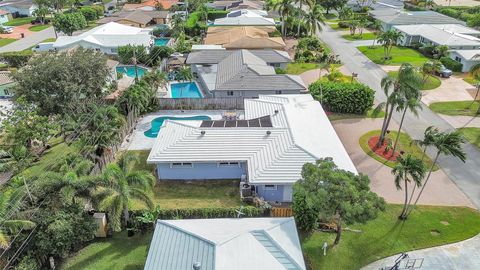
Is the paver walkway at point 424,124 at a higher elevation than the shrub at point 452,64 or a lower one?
lower

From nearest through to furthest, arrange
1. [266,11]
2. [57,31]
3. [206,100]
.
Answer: [206,100]
[57,31]
[266,11]

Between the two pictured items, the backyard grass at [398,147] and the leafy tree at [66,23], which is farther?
the leafy tree at [66,23]

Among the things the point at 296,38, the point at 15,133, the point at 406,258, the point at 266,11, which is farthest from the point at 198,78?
the point at 266,11

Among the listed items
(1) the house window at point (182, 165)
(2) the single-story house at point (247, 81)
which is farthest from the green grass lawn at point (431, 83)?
(1) the house window at point (182, 165)

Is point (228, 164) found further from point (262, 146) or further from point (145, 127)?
point (145, 127)

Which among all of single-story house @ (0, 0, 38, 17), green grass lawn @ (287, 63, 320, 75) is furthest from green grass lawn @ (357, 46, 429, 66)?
single-story house @ (0, 0, 38, 17)

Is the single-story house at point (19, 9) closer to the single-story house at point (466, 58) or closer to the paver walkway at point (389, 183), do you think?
the paver walkway at point (389, 183)

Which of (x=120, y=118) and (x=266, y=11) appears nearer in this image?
(x=120, y=118)

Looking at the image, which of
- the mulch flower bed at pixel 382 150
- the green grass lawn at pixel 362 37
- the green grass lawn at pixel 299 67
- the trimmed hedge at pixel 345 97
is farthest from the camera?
the green grass lawn at pixel 362 37

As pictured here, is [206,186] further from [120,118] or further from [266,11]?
[266,11]
